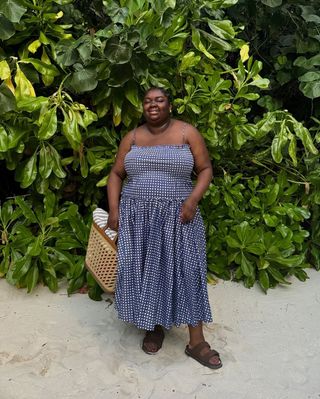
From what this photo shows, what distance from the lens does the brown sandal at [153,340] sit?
Answer: 225 centimetres

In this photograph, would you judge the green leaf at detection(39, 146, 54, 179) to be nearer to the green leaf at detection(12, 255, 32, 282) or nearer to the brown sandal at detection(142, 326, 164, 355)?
the green leaf at detection(12, 255, 32, 282)

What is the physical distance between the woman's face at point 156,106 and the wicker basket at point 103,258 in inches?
24.4

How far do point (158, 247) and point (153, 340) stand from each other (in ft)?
1.82

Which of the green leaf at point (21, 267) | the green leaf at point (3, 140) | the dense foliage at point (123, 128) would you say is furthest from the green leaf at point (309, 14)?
the green leaf at point (21, 267)

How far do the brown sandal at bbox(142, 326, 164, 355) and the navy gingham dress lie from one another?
0.77 ft

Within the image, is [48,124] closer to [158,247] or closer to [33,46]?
[33,46]

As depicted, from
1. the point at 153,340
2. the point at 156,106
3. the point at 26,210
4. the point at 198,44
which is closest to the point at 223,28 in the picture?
the point at 198,44

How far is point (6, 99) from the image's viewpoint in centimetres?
245

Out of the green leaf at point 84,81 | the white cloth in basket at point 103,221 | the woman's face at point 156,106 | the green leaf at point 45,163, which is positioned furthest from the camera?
the green leaf at point 45,163

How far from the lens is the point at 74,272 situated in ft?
9.19

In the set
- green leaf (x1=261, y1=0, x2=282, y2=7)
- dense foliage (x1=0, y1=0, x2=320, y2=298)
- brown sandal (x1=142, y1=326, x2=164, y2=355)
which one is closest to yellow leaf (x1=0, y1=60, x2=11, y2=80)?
dense foliage (x1=0, y1=0, x2=320, y2=298)

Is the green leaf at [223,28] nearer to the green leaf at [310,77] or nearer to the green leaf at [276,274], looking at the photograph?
the green leaf at [310,77]

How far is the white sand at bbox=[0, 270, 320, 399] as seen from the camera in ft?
6.54

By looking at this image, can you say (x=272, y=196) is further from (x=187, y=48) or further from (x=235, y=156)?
(x=187, y=48)
